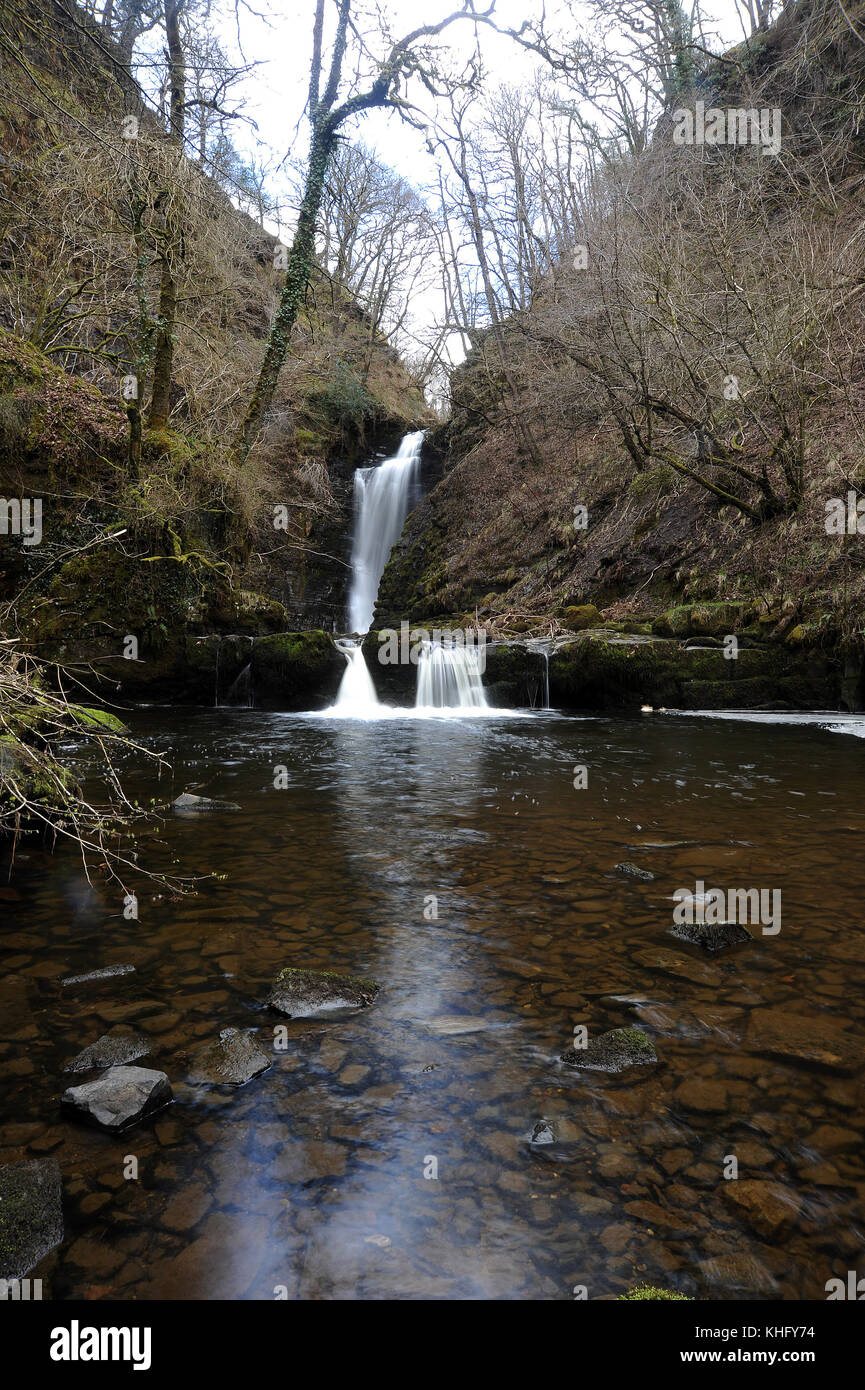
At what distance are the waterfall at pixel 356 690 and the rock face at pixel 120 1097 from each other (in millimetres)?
12182

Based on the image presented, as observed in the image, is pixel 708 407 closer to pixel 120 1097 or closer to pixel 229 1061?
pixel 229 1061

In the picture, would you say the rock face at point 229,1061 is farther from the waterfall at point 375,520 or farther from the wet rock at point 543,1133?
the waterfall at point 375,520

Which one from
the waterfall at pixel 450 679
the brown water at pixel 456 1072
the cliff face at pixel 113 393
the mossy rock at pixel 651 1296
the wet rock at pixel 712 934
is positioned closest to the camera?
the mossy rock at pixel 651 1296

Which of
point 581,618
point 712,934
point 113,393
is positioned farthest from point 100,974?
point 113,393

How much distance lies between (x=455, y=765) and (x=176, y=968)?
5608mm

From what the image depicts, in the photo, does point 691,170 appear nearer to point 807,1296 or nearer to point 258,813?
point 258,813

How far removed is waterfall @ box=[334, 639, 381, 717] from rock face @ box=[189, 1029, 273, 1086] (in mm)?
11901

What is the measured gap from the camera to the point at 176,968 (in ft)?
11.2

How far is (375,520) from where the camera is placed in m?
26.7

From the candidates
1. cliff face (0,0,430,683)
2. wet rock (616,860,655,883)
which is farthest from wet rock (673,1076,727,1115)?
cliff face (0,0,430,683)

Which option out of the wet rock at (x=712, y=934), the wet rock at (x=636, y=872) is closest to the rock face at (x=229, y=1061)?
the wet rock at (x=712, y=934)

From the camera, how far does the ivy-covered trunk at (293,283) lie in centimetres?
1465

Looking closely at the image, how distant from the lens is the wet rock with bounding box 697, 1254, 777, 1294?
1.82 metres
